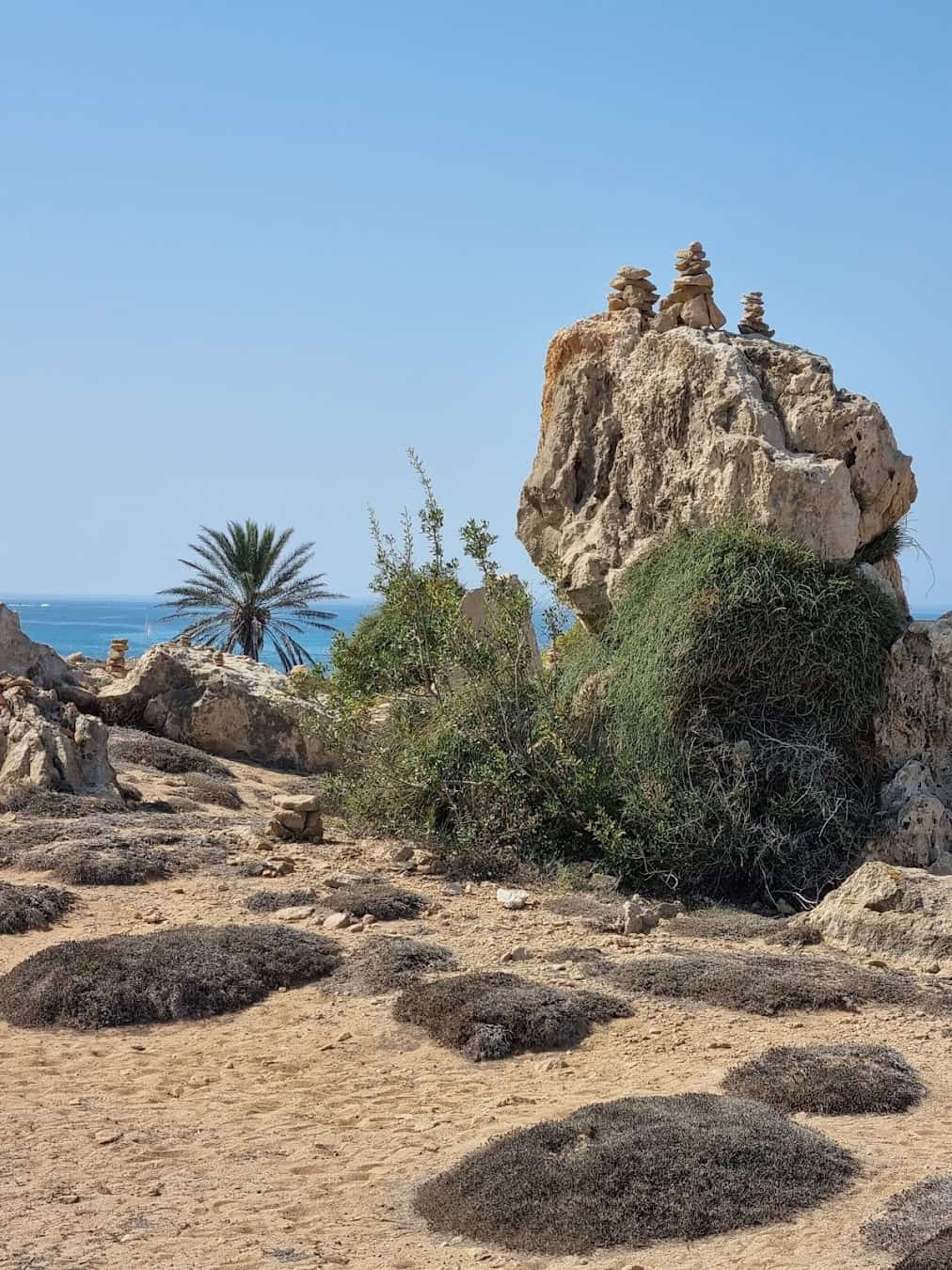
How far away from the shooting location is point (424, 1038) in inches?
290

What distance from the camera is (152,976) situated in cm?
805

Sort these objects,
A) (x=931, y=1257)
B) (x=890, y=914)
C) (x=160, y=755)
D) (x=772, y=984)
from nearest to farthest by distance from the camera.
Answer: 1. (x=931, y=1257)
2. (x=772, y=984)
3. (x=890, y=914)
4. (x=160, y=755)

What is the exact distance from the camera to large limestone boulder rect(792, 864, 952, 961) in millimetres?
8961

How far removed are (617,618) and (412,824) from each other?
280 centimetres

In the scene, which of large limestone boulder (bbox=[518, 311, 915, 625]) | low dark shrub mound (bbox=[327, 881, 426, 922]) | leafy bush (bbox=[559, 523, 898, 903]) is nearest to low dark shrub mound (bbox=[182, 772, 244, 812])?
large limestone boulder (bbox=[518, 311, 915, 625])

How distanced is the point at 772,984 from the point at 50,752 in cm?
867

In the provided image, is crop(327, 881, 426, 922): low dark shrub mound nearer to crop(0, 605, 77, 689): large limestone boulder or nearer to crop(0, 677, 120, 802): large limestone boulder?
crop(0, 677, 120, 802): large limestone boulder

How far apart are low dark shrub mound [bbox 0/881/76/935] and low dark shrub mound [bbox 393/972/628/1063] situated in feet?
10.3

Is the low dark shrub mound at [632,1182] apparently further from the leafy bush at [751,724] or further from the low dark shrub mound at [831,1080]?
the leafy bush at [751,724]

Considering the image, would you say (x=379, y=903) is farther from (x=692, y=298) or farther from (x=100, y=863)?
(x=692, y=298)

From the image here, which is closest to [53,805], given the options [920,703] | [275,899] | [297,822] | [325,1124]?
[297,822]

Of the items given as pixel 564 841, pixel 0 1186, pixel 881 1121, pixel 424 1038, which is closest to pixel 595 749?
pixel 564 841

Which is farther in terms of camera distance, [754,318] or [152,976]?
[754,318]

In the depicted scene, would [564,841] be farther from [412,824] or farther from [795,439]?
[795,439]
